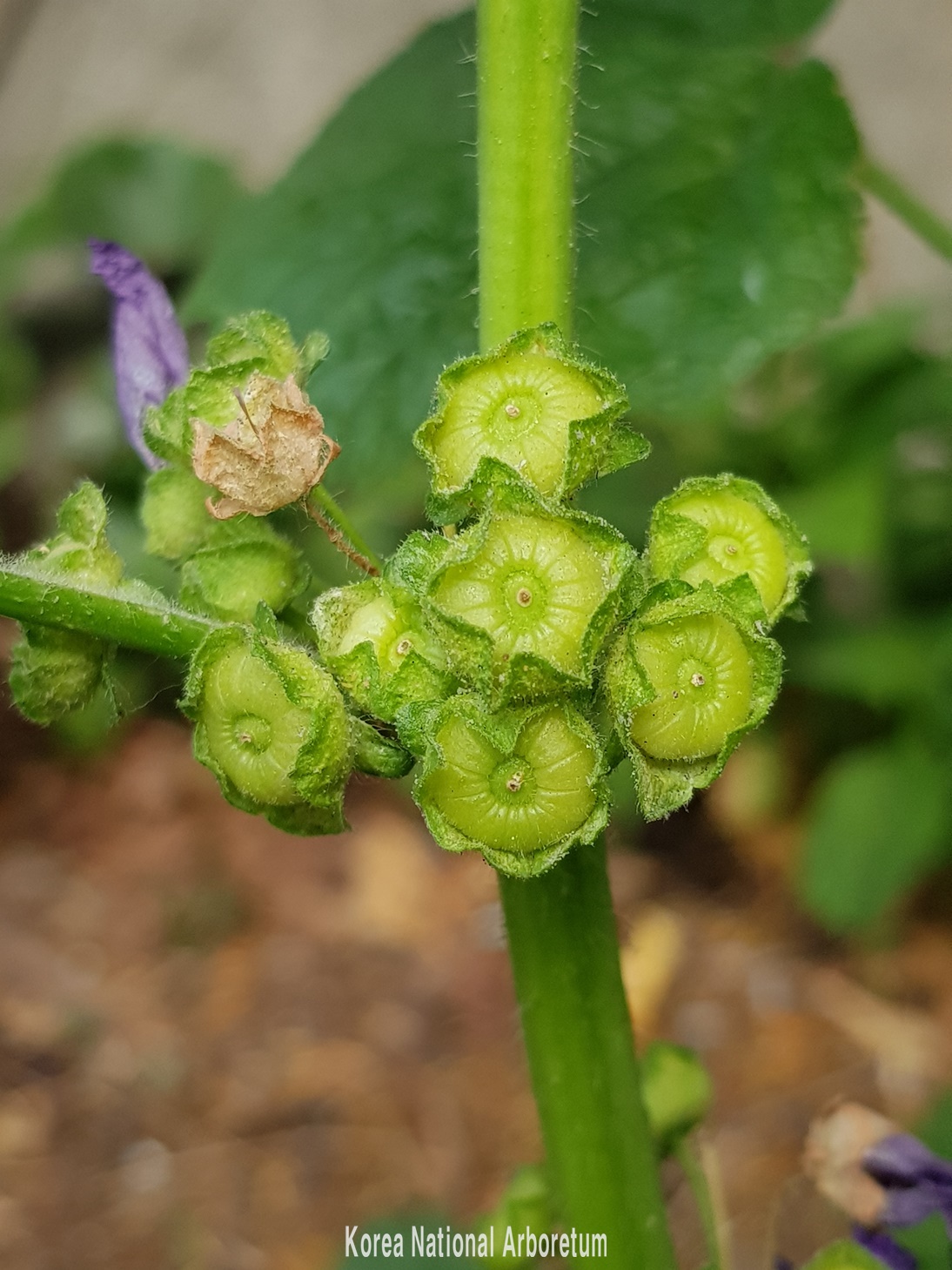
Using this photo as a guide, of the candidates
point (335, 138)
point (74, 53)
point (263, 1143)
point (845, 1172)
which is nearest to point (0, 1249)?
point (263, 1143)

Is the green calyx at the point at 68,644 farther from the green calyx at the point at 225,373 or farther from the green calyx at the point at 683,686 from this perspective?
the green calyx at the point at 683,686

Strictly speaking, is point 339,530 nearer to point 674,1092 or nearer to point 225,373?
point 225,373

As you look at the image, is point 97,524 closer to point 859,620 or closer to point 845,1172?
point 845,1172

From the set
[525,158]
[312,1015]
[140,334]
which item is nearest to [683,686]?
[525,158]

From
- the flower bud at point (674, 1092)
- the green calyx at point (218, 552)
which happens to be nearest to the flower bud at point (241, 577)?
the green calyx at point (218, 552)

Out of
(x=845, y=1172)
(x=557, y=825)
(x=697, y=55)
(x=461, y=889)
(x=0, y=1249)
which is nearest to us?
(x=557, y=825)

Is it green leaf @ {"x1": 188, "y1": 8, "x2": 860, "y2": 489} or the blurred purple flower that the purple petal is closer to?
the blurred purple flower

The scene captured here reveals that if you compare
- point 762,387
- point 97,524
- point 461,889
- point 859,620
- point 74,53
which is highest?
point 74,53
